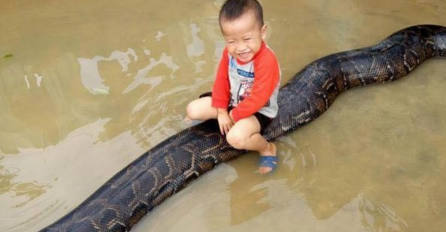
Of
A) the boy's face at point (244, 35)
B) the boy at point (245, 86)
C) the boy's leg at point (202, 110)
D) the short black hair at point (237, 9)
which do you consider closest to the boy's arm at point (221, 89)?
the boy at point (245, 86)

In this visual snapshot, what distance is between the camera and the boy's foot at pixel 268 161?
3.94 meters

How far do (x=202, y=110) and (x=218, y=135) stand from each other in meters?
0.25

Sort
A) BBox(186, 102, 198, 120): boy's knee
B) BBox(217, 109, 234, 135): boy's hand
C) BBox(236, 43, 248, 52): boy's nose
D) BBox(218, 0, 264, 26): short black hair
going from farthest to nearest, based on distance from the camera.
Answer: BBox(186, 102, 198, 120): boy's knee < BBox(217, 109, 234, 135): boy's hand < BBox(236, 43, 248, 52): boy's nose < BBox(218, 0, 264, 26): short black hair

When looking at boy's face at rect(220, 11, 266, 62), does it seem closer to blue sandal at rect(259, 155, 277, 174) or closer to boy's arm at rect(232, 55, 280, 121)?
boy's arm at rect(232, 55, 280, 121)

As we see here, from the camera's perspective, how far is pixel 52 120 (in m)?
4.50

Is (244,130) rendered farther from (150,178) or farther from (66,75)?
(66,75)

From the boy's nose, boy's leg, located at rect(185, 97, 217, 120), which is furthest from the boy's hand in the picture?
the boy's nose

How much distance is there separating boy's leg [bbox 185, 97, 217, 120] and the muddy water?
1.28ft

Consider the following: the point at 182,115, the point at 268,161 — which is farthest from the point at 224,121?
the point at 182,115

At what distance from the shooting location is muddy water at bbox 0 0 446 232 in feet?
12.1

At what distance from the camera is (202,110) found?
405cm

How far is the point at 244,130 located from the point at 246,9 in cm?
101

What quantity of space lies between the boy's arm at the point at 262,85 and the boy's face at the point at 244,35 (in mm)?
115

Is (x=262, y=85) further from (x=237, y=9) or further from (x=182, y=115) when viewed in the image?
(x=182, y=115)
